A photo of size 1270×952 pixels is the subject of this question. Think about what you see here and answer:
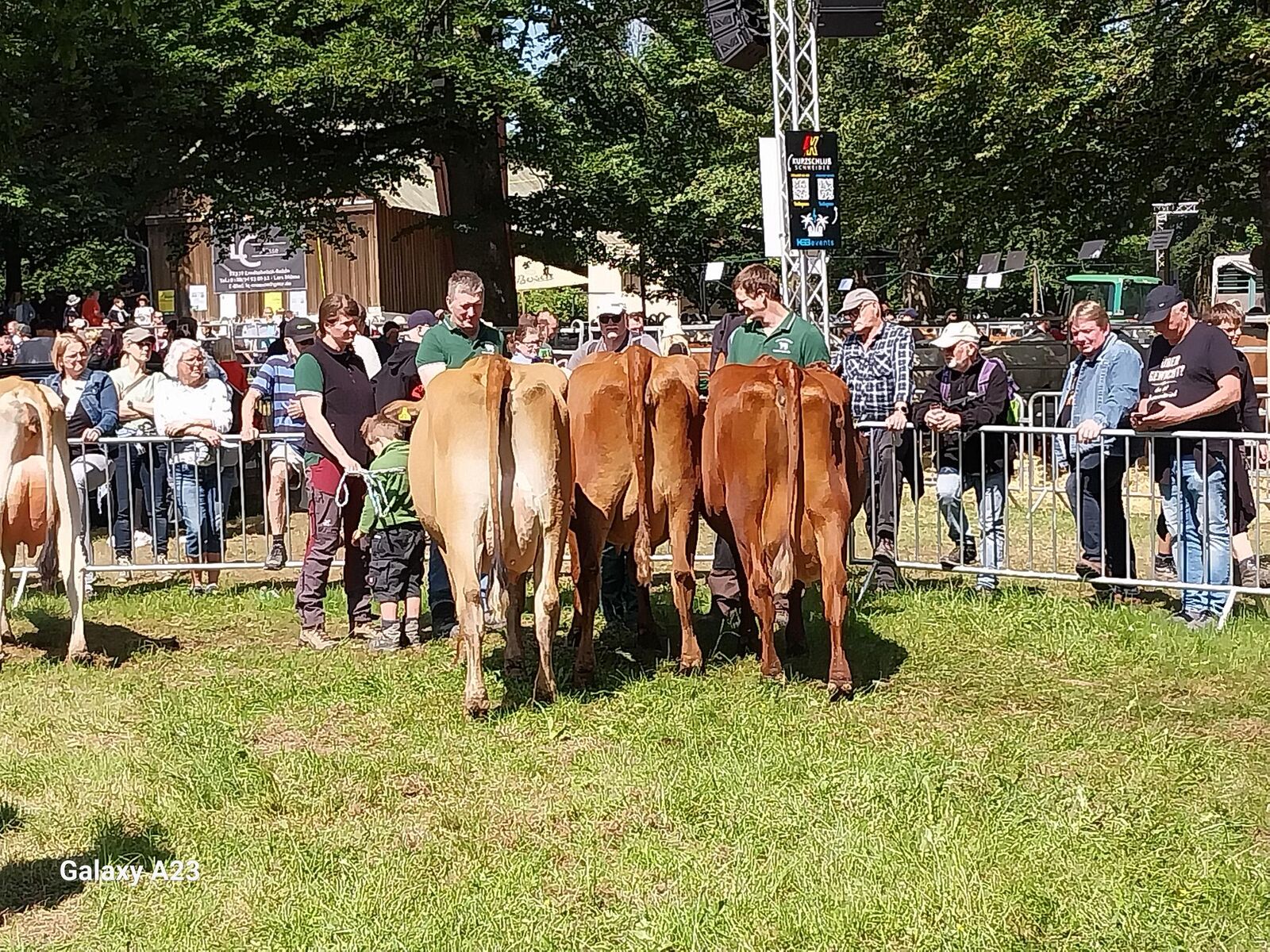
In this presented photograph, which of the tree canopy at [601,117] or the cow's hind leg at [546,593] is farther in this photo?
the tree canopy at [601,117]

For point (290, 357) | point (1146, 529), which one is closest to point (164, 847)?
point (290, 357)

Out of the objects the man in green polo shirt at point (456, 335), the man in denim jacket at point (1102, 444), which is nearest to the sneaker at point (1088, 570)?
the man in denim jacket at point (1102, 444)

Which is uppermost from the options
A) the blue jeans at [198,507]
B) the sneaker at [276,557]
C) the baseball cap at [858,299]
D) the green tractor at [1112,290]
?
the green tractor at [1112,290]

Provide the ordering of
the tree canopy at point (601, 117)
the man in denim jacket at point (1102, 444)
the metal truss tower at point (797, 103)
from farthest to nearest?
the tree canopy at point (601, 117) < the metal truss tower at point (797, 103) < the man in denim jacket at point (1102, 444)

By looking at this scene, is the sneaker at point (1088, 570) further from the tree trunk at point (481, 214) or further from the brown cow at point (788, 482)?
the tree trunk at point (481, 214)

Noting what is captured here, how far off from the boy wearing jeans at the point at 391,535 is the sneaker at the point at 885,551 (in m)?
2.98

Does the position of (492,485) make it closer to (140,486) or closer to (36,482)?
(36,482)

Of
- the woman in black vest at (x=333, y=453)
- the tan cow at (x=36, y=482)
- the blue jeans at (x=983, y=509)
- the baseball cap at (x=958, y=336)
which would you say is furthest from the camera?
the baseball cap at (x=958, y=336)

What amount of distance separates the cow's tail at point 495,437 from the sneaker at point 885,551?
3.57 metres

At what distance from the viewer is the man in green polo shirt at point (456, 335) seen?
690cm

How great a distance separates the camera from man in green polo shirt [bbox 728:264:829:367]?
280 inches

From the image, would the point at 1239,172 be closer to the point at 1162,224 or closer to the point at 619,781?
the point at 1162,224

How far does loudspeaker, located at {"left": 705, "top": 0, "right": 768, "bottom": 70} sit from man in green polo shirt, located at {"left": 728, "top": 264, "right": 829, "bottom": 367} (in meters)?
6.29

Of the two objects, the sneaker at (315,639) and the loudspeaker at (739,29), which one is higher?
the loudspeaker at (739,29)
